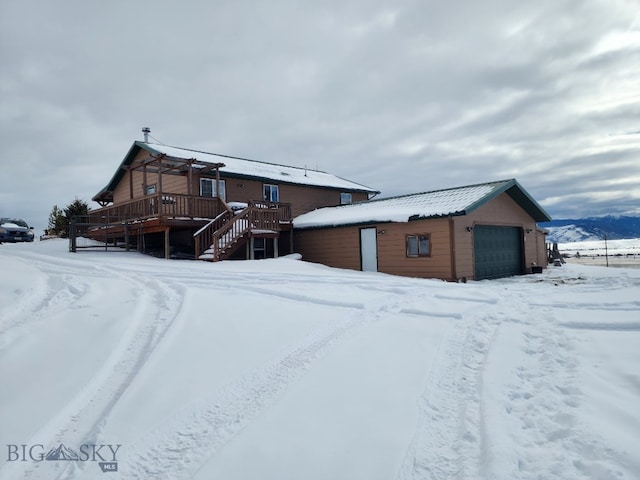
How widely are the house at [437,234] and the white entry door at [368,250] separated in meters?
0.04

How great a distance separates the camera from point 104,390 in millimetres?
3729

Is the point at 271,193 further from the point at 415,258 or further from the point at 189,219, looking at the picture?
the point at 415,258

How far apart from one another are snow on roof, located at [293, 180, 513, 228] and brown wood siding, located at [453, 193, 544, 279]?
24.2 inches

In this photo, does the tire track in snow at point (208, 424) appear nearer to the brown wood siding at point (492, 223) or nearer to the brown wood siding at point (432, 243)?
the brown wood siding at point (432, 243)

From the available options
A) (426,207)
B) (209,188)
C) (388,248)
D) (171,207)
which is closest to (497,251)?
(426,207)

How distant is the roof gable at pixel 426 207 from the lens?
14219 mm

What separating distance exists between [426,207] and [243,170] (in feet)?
32.2

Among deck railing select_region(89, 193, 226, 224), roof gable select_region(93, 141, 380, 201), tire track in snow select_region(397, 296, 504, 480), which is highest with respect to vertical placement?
roof gable select_region(93, 141, 380, 201)

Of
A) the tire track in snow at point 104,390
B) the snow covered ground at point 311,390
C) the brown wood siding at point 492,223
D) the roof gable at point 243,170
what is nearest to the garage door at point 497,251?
the brown wood siding at point 492,223

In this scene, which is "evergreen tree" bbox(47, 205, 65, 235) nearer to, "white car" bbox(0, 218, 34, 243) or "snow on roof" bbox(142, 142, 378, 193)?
"white car" bbox(0, 218, 34, 243)

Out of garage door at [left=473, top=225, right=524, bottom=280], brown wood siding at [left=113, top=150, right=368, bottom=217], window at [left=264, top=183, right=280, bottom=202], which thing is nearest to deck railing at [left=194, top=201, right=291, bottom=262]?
brown wood siding at [left=113, top=150, right=368, bottom=217]

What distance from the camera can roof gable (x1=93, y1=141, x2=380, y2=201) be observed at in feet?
63.4

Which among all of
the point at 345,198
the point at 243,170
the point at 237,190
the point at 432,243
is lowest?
the point at 432,243

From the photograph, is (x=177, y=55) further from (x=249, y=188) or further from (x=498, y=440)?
(x=498, y=440)
